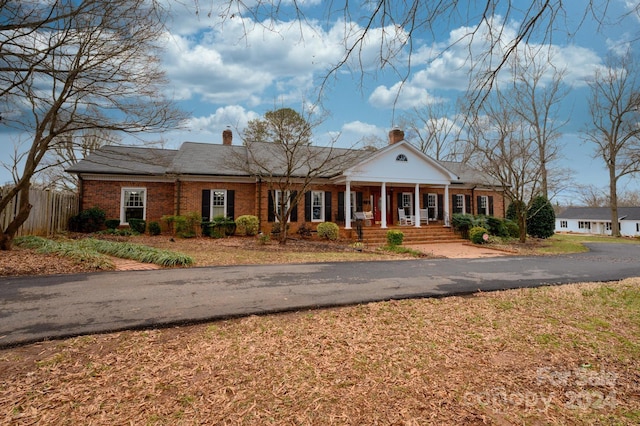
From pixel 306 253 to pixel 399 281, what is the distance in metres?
4.99

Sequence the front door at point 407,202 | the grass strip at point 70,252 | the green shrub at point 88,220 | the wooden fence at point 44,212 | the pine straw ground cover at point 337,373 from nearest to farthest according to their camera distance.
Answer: the pine straw ground cover at point 337,373, the grass strip at point 70,252, the wooden fence at point 44,212, the green shrub at point 88,220, the front door at point 407,202

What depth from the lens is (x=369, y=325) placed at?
403 centimetres

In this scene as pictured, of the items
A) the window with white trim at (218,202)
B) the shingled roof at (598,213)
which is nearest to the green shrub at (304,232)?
the window with white trim at (218,202)

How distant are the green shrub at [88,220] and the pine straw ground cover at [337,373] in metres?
14.0

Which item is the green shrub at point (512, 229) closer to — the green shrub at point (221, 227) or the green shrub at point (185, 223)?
the green shrub at point (221, 227)

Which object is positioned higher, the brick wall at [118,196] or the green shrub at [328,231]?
the brick wall at [118,196]

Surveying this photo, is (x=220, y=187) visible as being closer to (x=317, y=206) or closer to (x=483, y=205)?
(x=317, y=206)

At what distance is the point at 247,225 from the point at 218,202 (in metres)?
2.38

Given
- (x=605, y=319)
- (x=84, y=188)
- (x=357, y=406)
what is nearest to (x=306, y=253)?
→ (x=605, y=319)

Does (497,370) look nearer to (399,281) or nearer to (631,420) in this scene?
(631,420)

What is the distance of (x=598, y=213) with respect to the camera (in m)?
49.4

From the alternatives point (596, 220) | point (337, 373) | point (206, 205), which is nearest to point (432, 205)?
point (206, 205)

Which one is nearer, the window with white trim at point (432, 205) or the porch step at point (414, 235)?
the porch step at point (414, 235)

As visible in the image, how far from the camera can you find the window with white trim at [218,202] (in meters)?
16.2
